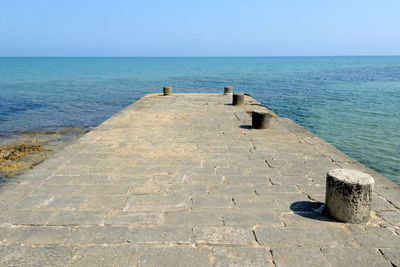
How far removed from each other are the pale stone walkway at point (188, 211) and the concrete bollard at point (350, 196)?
0.39ft

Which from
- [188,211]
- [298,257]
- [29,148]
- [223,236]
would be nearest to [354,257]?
[298,257]

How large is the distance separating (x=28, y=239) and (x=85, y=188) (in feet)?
4.29

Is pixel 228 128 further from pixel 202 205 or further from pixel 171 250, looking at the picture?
pixel 171 250

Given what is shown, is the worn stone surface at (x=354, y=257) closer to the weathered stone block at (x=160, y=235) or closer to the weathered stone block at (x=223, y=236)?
the weathered stone block at (x=223, y=236)

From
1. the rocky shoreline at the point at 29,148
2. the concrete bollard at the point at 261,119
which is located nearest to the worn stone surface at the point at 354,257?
the concrete bollard at the point at 261,119

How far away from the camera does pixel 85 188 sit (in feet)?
14.7

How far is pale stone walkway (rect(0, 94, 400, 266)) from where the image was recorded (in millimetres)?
2936

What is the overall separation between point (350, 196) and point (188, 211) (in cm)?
192

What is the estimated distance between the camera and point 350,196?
3379 mm

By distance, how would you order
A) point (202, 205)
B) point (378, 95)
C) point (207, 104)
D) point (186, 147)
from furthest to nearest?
1. point (378, 95)
2. point (207, 104)
3. point (186, 147)
4. point (202, 205)

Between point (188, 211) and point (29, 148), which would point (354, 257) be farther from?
point (29, 148)

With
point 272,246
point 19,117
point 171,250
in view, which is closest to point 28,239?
point 171,250

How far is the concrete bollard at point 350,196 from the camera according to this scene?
3355 millimetres

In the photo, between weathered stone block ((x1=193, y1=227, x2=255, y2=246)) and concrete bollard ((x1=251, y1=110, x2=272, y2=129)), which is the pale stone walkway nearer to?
weathered stone block ((x1=193, y1=227, x2=255, y2=246))
